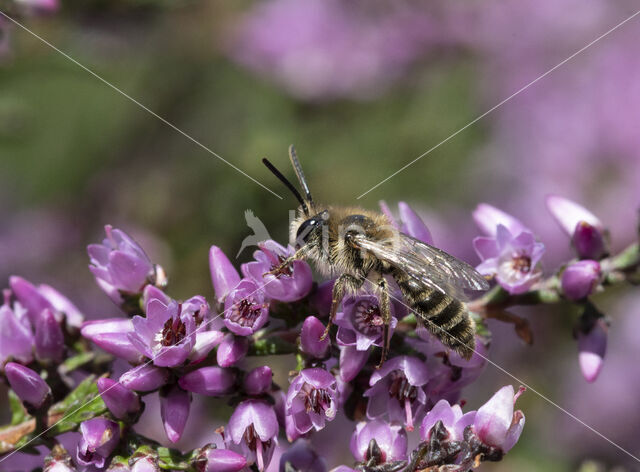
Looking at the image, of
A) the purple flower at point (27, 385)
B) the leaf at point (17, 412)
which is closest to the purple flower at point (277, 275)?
the purple flower at point (27, 385)

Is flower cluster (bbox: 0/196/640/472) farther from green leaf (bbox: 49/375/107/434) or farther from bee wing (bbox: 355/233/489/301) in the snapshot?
bee wing (bbox: 355/233/489/301)

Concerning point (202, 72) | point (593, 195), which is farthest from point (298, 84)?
point (593, 195)

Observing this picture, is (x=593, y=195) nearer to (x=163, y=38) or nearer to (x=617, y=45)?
(x=617, y=45)

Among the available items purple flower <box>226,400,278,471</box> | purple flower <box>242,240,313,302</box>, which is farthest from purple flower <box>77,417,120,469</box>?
purple flower <box>242,240,313,302</box>

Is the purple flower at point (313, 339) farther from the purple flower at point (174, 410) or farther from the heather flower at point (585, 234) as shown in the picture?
the heather flower at point (585, 234)

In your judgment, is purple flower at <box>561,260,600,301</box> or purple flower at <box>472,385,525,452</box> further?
purple flower at <box>561,260,600,301</box>

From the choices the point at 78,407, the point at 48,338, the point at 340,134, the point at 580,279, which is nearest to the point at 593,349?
the point at 580,279
